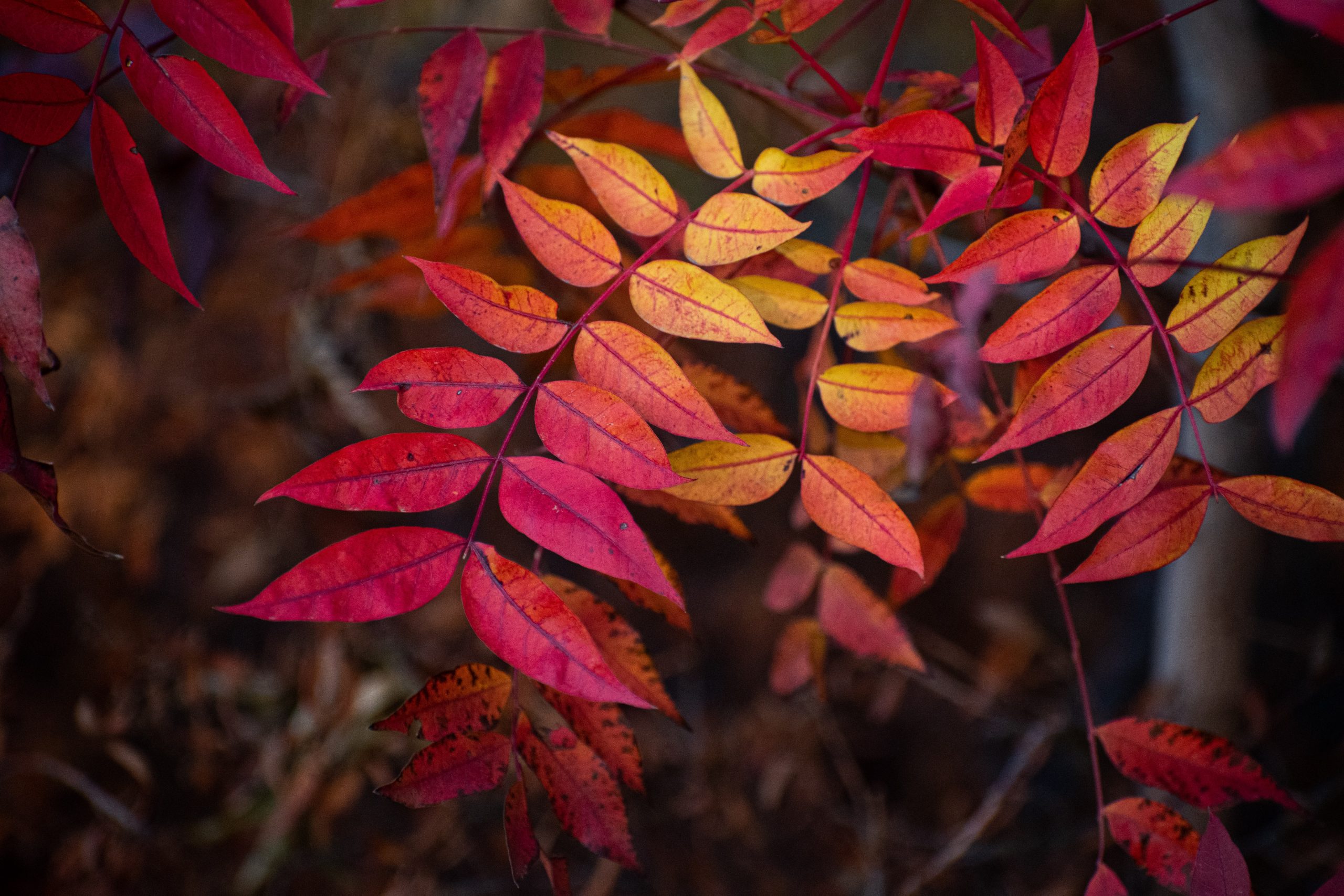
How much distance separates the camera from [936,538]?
1.95 feet

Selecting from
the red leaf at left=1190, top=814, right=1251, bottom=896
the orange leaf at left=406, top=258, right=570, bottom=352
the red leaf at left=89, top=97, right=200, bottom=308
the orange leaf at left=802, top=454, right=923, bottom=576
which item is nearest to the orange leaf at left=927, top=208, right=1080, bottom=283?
the orange leaf at left=802, top=454, right=923, bottom=576

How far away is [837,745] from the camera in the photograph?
1.24 metres

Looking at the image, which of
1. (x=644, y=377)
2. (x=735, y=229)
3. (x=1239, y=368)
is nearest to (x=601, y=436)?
(x=644, y=377)

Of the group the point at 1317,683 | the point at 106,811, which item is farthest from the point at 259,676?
the point at 1317,683

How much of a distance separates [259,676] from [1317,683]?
169 cm

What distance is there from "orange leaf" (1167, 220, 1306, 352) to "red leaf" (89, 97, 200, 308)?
58cm

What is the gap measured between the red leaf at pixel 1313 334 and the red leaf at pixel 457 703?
41 cm

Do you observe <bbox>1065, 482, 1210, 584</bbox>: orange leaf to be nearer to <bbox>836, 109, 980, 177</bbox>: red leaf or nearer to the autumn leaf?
the autumn leaf

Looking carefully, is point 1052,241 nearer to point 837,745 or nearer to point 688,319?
point 688,319

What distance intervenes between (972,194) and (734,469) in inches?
8.2

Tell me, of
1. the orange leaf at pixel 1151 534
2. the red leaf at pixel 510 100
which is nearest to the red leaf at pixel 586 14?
the red leaf at pixel 510 100

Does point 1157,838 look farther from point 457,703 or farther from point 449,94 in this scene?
point 449,94

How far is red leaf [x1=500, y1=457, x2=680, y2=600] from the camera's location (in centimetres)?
38

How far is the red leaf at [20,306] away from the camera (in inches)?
15.6
